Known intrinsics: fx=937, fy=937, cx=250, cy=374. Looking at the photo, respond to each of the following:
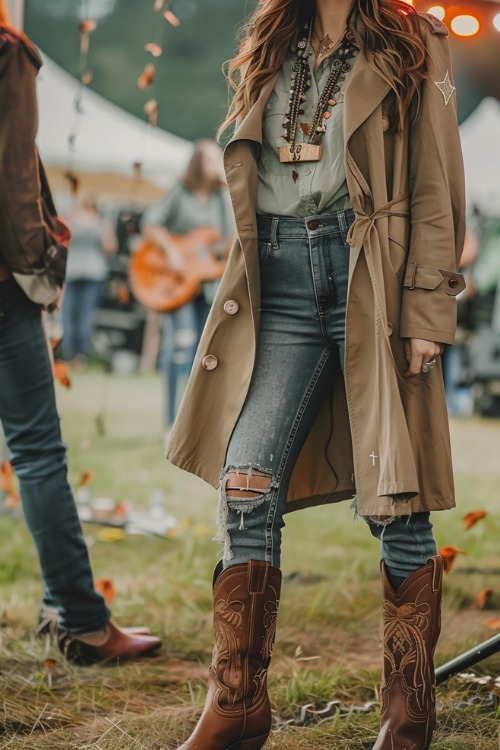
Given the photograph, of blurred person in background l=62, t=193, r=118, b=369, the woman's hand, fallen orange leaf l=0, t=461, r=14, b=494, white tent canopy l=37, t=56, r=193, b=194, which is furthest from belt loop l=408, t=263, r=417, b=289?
blurred person in background l=62, t=193, r=118, b=369

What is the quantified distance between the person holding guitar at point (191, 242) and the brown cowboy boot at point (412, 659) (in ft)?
10.5

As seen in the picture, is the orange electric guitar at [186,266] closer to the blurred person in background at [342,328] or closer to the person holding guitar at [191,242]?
the person holding guitar at [191,242]

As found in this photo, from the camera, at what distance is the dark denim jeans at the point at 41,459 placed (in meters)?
2.66

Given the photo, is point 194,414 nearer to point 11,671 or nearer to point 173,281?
point 11,671

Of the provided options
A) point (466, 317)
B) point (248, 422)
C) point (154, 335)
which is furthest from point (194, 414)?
point (154, 335)

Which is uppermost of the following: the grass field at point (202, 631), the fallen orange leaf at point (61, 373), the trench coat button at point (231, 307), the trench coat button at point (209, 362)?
the trench coat button at point (231, 307)

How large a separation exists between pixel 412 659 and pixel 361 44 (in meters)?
1.39

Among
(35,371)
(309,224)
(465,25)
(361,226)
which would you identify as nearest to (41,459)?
(35,371)

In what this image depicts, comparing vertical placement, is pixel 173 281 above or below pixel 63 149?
below

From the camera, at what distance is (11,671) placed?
2688 millimetres

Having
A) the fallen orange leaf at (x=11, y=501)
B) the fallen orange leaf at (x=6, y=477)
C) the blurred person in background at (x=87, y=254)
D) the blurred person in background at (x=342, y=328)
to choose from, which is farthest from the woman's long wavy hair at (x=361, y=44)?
the blurred person in background at (x=87, y=254)

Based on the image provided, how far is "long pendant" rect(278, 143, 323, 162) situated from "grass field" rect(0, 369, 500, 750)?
1363 millimetres

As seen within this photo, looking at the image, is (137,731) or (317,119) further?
(137,731)

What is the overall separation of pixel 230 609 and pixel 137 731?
530mm
